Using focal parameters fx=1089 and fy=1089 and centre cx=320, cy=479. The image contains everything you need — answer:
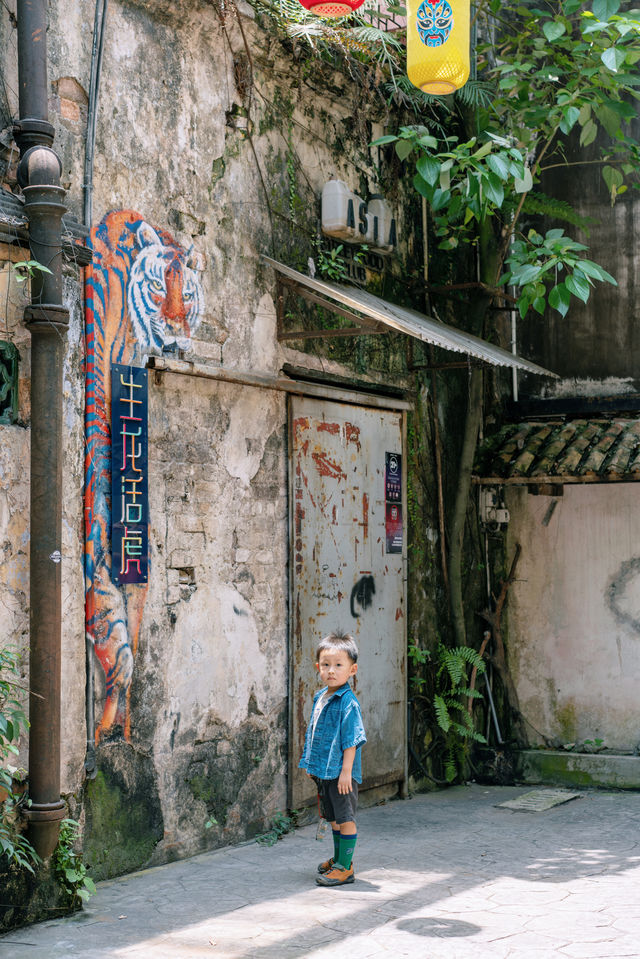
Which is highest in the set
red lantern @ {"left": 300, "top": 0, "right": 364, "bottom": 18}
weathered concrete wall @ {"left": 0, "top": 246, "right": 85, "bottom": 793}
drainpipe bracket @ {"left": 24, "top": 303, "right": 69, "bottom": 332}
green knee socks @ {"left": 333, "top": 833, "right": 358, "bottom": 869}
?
red lantern @ {"left": 300, "top": 0, "right": 364, "bottom": 18}

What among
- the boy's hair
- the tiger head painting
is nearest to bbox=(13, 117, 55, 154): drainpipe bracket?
the tiger head painting

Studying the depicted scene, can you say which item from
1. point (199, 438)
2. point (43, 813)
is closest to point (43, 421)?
point (199, 438)

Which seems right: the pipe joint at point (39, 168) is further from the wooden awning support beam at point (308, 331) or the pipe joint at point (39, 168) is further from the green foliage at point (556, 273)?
the green foliage at point (556, 273)

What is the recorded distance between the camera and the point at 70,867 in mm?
5234

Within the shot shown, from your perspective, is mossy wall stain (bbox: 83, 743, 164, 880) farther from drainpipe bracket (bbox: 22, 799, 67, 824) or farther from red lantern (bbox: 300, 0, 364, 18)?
red lantern (bbox: 300, 0, 364, 18)

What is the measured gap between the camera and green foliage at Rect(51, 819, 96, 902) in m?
5.19

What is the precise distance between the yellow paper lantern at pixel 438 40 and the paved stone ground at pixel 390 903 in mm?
4556

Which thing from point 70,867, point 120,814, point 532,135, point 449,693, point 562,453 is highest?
point 532,135

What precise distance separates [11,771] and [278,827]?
7.94ft

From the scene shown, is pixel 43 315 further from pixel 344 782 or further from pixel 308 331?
pixel 344 782

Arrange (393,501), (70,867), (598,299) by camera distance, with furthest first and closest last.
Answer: (598,299), (393,501), (70,867)

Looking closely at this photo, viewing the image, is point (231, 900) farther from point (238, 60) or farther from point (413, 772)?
point (238, 60)

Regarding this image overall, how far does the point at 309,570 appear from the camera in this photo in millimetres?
7406

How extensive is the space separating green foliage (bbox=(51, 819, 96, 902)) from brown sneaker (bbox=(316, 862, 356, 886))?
1215mm
